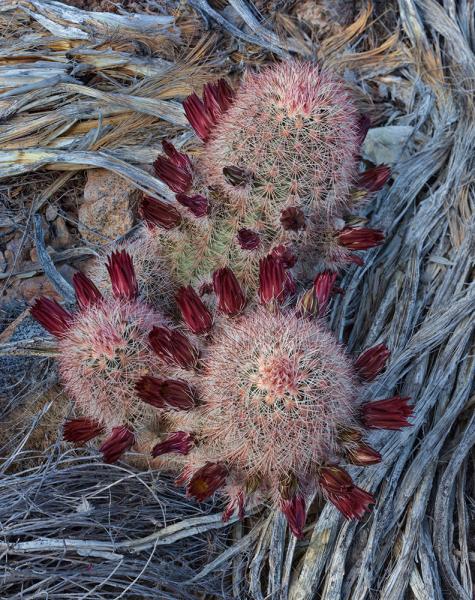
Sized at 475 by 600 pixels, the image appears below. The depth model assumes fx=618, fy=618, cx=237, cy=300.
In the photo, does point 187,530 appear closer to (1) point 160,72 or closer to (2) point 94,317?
(2) point 94,317

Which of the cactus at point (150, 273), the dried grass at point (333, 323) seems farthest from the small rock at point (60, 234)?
the cactus at point (150, 273)

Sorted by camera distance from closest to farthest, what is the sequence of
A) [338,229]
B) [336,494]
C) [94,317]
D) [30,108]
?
1. [336,494]
2. [94,317]
3. [338,229]
4. [30,108]

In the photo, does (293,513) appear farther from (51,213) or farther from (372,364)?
(51,213)

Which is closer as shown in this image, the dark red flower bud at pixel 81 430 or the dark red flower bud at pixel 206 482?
the dark red flower bud at pixel 206 482

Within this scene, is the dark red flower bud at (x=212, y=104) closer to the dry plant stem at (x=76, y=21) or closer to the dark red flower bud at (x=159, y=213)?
the dark red flower bud at (x=159, y=213)

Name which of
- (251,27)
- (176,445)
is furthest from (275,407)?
(251,27)

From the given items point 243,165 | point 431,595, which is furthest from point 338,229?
point 431,595

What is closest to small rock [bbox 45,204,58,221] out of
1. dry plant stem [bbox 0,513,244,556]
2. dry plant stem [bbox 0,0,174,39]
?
dry plant stem [bbox 0,0,174,39]
